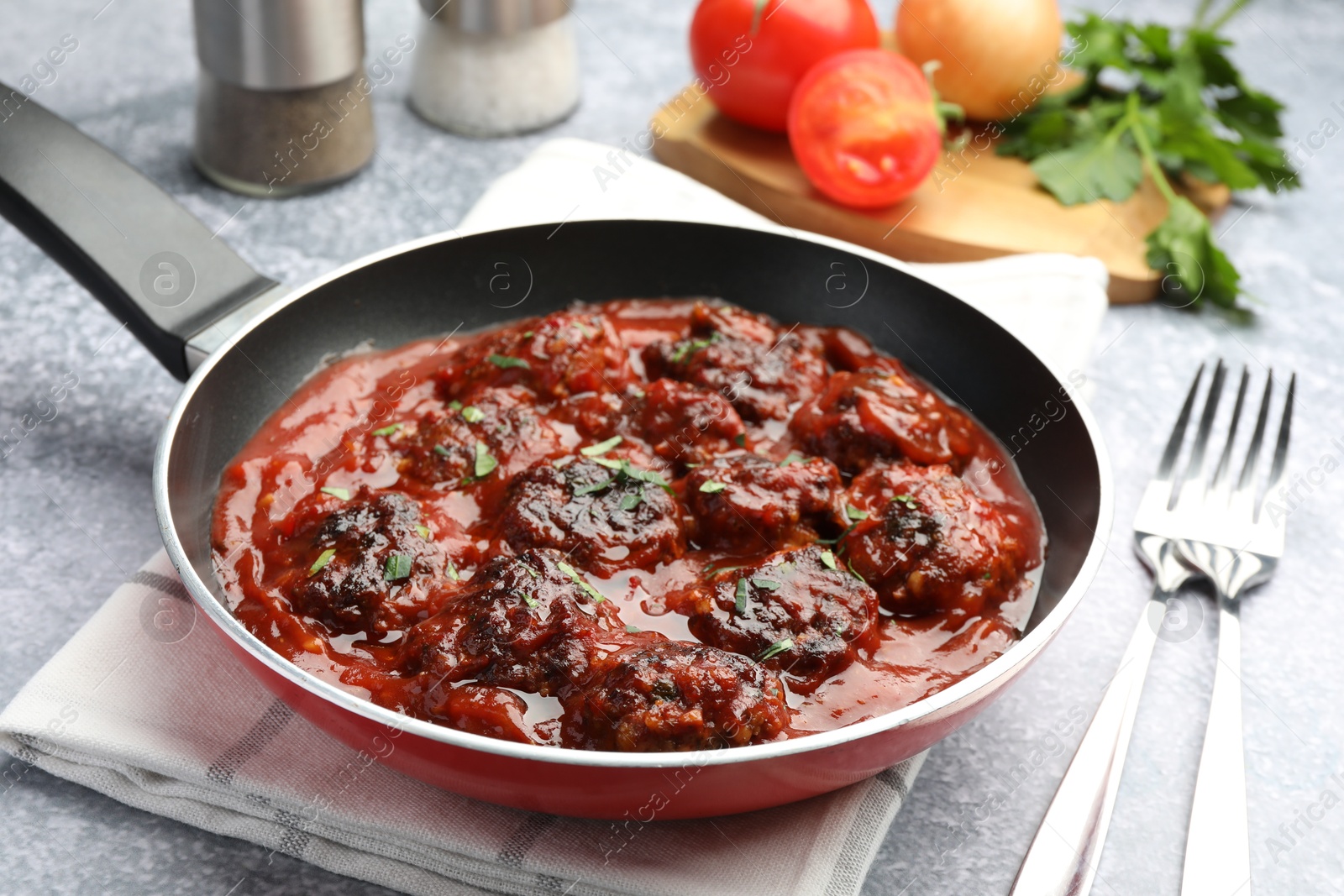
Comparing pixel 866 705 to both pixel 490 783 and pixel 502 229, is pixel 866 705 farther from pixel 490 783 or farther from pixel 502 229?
pixel 502 229

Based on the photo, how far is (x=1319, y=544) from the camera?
10.5 feet

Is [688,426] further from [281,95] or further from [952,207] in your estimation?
[281,95]

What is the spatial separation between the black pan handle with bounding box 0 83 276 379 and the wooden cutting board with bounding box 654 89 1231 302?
1.97 meters

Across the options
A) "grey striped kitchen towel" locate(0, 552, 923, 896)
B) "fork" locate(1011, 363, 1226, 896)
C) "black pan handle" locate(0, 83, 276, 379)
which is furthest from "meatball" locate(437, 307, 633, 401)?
"fork" locate(1011, 363, 1226, 896)

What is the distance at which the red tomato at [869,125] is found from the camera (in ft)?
13.0

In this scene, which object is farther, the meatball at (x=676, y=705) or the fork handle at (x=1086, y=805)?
the fork handle at (x=1086, y=805)

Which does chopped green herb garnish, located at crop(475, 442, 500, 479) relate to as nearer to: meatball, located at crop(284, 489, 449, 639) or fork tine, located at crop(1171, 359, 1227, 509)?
meatball, located at crop(284, 489, 449, 639)

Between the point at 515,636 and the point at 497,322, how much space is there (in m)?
1.36

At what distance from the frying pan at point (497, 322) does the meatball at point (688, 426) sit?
0.61m

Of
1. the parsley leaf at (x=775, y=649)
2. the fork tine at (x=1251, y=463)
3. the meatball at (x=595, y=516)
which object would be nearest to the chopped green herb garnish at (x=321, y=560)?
the meatball at (x=595, y=516)

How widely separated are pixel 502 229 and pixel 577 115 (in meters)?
1.73


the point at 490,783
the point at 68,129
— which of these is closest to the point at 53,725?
the point at 490,783

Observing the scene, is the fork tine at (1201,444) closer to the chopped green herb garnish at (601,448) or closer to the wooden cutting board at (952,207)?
the wooden cutting board at (952,207)

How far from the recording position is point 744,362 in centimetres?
302
